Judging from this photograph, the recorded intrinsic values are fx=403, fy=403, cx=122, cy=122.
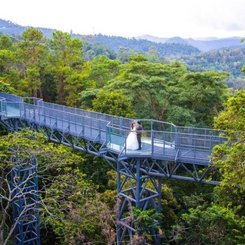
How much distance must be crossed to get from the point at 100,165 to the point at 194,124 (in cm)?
690

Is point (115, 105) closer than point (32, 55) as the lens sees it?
Yes

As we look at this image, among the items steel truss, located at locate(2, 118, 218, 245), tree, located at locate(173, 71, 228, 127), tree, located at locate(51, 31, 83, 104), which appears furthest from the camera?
tree, located at locate(51, 31, 83, 104)

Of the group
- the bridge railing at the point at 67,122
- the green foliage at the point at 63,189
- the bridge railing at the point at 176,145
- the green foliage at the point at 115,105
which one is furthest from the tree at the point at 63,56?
the bridge railing at the point at 176,145

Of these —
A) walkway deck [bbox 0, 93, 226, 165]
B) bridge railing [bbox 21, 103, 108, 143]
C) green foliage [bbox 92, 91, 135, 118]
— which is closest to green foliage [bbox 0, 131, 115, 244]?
walkway deck [bbox 0, 93, 226, 165]

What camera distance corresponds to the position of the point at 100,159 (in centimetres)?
2612

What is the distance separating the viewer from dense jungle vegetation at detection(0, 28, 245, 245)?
580 inches

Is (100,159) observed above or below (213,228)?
below

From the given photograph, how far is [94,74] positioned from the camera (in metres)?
40.9

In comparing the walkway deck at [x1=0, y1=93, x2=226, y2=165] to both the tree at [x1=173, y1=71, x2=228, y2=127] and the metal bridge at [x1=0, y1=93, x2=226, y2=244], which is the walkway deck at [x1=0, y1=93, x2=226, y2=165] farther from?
the tree at [x1=173, y1=71, x2=228, y2=127]

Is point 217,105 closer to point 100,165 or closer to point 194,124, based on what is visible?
point 194,124

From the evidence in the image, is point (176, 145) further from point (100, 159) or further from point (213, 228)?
point (100, 159)

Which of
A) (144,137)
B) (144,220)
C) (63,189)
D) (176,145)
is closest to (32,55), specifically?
(144,137)

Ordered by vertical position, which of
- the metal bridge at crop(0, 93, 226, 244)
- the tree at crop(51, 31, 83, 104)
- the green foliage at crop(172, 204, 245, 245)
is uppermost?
the tree at crop(51, 31, 83, 104)

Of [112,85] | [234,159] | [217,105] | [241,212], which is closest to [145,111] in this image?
[112,85]
